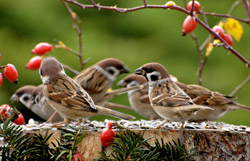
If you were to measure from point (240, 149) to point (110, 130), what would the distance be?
56 cm

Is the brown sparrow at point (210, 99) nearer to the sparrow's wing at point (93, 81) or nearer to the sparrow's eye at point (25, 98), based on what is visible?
the sparrow's wing at point (93, 81)

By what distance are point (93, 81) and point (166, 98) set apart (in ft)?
2.77

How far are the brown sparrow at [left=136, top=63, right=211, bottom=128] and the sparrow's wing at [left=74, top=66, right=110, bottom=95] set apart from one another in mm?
629

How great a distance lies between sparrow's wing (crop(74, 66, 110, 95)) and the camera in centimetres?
290

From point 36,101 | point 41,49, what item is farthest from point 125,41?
point 41,49

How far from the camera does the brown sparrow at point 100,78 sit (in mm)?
2898

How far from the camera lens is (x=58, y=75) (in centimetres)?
237

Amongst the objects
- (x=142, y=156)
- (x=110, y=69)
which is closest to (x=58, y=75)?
(x=110, y=69)

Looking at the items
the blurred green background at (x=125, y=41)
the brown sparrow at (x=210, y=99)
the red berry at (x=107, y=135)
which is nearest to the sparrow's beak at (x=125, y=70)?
the brown sparrow at (x=210, y=99)

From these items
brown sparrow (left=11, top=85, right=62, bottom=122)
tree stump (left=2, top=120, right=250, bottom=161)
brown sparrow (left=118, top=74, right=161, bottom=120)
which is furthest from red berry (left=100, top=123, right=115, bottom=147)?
brown sparrow (left=118, top=74, right=161, bottom=120)

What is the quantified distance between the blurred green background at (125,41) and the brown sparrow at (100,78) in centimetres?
113

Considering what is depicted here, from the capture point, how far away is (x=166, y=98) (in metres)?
2.20

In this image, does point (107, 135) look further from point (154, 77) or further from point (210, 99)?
point (210, 99)

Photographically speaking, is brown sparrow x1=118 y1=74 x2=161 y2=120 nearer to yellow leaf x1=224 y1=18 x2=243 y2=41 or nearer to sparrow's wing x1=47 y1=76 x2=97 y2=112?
yellow leaf x1=224 y1=18 x2=243 y2=41
